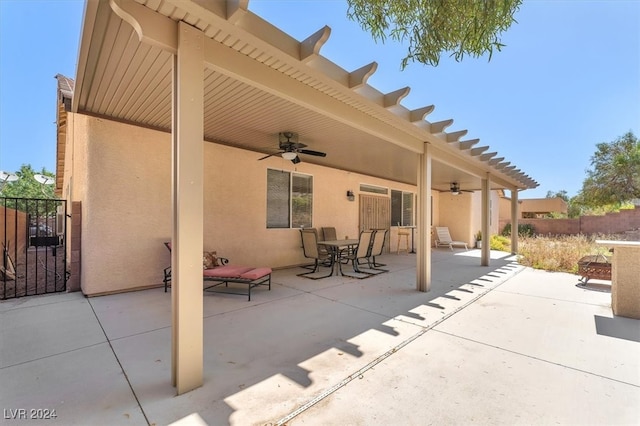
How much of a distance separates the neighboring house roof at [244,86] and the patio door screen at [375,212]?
11.5ft

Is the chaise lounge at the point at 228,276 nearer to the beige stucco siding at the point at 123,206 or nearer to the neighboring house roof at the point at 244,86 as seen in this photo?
the beige stucco siding at the point at 123,206

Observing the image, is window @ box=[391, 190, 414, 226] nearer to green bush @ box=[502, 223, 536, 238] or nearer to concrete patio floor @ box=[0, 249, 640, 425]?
concrete patio floor @ box=[0, 249, 640, 425]

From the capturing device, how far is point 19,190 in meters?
30.6

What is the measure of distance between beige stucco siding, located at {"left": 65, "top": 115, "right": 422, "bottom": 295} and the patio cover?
16.9 inches

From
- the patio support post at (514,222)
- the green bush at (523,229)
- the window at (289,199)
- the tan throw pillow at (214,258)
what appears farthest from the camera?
the green bush at (523,229)

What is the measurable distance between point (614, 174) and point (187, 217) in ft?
78.5

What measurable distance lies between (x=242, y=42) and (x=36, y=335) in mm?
3775

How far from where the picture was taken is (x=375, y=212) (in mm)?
10258

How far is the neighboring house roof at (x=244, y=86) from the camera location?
2.14 metres

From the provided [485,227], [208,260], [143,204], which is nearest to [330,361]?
[208,260]

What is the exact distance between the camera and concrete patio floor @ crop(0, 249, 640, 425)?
1869 millimetres

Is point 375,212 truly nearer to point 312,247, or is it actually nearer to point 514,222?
point 312,247

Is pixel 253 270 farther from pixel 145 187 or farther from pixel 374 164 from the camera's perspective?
pixel 374 164

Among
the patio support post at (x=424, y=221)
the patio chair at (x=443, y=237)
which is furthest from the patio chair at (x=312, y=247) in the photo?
the patio chair at (x=443, y=237)
